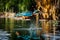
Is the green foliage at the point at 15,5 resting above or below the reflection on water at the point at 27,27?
above

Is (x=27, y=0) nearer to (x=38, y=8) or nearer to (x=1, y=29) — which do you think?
(x=38, y=8)

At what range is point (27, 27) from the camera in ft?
9.48

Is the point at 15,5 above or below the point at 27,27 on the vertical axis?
above

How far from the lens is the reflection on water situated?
9.46ft

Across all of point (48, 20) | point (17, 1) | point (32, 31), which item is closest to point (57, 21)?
point (48, 20)

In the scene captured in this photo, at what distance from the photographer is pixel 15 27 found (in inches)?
114

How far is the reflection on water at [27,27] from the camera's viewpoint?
288cm

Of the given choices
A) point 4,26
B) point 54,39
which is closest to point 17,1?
point 4,26

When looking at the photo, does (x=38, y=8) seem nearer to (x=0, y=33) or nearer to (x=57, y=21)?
(x=57, y=21)

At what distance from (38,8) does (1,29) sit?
424 mm

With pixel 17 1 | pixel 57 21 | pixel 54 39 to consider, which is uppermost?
pixel 17 1

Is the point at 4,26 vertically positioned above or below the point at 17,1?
below

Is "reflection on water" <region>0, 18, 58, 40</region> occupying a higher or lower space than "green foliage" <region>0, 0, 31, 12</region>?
lower

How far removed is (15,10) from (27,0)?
0.52 feet
